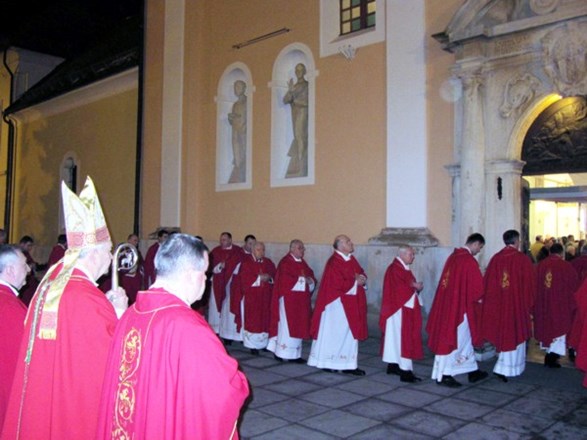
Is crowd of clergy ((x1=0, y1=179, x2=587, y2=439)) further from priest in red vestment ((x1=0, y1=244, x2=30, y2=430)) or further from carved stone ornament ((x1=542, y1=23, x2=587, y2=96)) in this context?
carved stone ornament ((x1=542, y1=23, x2=587, y2=96))

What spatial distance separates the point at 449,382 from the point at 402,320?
3.06ft

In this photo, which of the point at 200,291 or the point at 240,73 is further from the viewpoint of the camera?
the point at 240,73

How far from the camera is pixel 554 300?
807cm

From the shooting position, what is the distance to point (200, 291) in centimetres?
266

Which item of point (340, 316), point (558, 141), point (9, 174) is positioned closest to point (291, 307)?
point (340, 316)

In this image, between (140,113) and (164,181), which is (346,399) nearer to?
(164,181)

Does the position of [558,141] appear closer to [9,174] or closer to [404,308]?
[404,308]

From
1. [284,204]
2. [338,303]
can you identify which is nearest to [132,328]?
[338,303]

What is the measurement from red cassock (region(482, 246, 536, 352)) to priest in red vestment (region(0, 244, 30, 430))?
5.46 m

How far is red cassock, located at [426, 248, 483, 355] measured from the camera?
696cm

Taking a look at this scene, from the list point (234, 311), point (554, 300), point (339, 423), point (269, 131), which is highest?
point (269, 131)

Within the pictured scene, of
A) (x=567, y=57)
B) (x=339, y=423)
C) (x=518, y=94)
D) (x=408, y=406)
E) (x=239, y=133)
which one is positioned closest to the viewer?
(x=339, y=423)

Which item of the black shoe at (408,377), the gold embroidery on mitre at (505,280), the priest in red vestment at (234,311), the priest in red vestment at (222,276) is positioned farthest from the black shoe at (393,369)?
the priest in red vestment at (222,276)

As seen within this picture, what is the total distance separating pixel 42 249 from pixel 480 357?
603 inches
